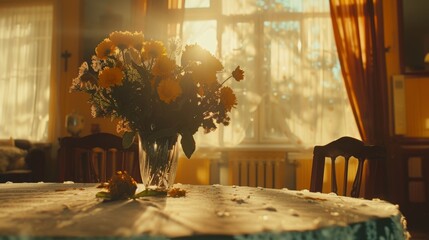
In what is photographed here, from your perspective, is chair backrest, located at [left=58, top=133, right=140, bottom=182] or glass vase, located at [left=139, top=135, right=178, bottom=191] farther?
chair backrest, located at [left=58, top=133, right=140, bottom=182]

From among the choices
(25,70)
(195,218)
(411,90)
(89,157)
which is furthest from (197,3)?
(195,218)

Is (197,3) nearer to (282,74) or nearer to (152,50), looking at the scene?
(282,74)

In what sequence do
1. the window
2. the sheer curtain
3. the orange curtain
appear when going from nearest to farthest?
the orange curtain → the window → the sheer curtain

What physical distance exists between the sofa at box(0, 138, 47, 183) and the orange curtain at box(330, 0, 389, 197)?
3050mm

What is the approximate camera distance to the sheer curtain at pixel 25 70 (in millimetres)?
4875

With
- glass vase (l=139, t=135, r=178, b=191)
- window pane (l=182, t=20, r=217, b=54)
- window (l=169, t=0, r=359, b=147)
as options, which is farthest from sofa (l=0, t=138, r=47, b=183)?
glass vase (l=139, t=135, r=178, b=191)

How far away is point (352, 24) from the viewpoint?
426 cm

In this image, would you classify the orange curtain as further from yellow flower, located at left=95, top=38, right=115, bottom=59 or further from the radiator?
yellow flower, located at left=95, top=38, right=115, bottom=59

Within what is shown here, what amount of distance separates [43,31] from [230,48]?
2098mm

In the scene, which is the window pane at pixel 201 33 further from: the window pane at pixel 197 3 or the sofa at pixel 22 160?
the sofa at pixel 22 160

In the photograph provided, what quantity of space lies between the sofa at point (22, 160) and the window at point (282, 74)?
1.66 metres

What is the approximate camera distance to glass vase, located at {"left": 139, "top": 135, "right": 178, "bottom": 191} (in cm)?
134

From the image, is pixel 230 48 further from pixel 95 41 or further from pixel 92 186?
pixel 92 186

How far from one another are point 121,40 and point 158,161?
0.37 meters
